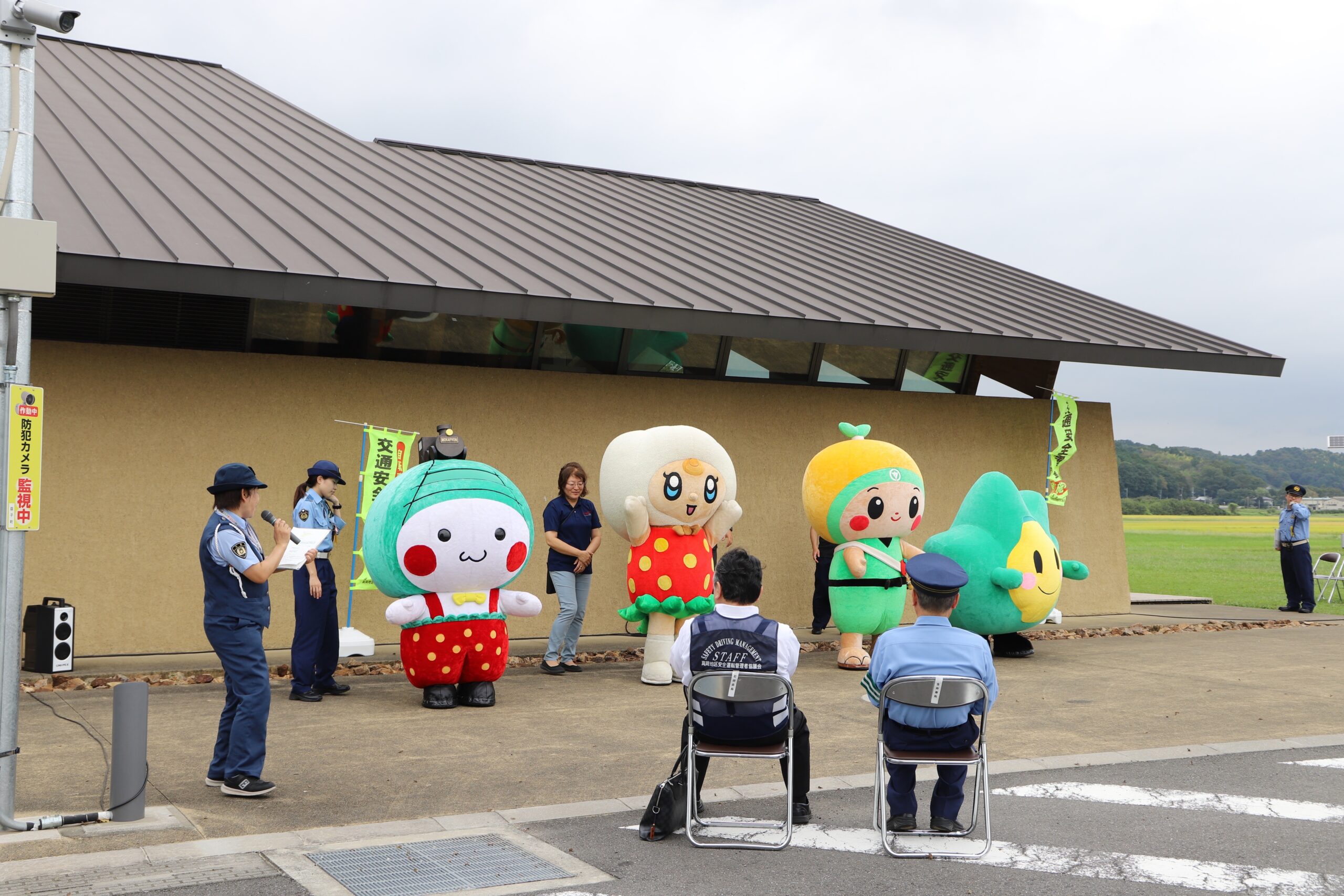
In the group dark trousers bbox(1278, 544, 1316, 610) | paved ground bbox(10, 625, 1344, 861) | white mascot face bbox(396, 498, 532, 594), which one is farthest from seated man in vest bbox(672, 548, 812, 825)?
dark trousers bbox(1278, 544, 1316, 610)

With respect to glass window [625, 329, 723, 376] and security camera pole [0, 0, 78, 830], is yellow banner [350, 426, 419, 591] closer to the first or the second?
glass window [625, 329, 723, 376]

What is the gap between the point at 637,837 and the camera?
571 cm

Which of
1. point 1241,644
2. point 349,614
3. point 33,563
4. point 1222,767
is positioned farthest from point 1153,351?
point 33,563

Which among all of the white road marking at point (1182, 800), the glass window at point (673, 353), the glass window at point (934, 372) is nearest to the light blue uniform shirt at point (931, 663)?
the white road marking at point (1182, 800)

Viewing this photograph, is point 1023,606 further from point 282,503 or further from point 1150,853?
point 282,503

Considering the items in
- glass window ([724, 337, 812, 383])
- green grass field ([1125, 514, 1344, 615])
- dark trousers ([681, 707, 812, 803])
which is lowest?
green grass field ([1125, 514, 1344, 615])

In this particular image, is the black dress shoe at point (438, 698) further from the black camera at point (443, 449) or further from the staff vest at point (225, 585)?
the staff vest at point (225, 585)

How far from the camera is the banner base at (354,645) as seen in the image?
10.9 m

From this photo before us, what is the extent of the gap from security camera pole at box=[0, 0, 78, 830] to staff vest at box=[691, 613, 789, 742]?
304 cm

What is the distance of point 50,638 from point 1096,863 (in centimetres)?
830

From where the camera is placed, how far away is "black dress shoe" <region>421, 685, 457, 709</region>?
8.85m

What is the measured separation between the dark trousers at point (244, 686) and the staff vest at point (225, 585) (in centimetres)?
5

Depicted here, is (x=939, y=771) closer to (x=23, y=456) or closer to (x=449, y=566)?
(x=449, y=566)

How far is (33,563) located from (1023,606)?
925 centimetres
